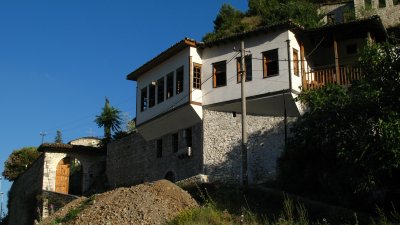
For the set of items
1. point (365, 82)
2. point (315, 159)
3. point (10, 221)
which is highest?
point (365, 82)

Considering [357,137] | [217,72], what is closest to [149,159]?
[217,72]

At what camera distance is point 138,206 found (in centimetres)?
1870

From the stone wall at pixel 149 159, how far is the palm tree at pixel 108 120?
3.39 metres

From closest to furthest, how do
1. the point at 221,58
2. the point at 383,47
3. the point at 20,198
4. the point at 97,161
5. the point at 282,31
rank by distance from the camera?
the point at 383,47, the point at 282,31, the point at 221,58, the point at 97,161, the point at 20,198

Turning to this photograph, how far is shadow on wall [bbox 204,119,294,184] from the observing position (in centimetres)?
2488

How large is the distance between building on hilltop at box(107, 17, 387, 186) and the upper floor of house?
0.05m

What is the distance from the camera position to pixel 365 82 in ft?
59.6

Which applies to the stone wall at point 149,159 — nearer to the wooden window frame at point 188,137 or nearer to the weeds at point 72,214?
the wooden window frame at point 188,137

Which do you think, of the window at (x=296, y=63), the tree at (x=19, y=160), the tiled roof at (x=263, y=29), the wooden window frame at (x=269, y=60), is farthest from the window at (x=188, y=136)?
the tree at (x=19, y=160)

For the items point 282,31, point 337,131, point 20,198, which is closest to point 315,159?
point 337,131

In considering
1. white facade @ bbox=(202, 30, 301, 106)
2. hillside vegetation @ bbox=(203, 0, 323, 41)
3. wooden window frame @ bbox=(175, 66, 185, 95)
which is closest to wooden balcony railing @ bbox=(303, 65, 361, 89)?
white facade @ bbox=(202, 30, 301, 106)

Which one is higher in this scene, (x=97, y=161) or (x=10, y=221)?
(x=97, y=161)

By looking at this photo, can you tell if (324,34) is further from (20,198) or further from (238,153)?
(20,198)

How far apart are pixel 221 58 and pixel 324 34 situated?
4.95 metres
